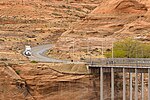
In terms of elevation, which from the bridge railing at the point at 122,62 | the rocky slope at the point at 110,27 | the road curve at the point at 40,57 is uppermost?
the rocky slope at the point at 110,27

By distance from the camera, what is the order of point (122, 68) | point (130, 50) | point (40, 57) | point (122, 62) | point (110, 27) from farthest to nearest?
1. point (110, 27)
2. point (40, 57)
3. point (130, 50)
4. point (122, 62)
5. point (122, 68)

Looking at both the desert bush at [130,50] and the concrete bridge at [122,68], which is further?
the desert bush at [130,50]

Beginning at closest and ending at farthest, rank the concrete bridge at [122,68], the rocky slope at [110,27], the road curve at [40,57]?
the concrete bridge at [122,68] → the road curve at [40,57] → the rocky slope at [110,27]

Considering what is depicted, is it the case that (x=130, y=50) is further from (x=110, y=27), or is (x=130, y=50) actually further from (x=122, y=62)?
(x=110, y=27)

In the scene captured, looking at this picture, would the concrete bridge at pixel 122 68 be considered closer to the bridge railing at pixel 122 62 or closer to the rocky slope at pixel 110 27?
the bridge railing at pixel 122 62

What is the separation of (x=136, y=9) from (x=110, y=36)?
742 centimetres

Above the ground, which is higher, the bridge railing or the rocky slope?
the rocky slope

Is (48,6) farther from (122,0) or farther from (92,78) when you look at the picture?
(92,78)

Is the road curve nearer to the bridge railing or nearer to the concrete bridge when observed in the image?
Result: the bridge railing

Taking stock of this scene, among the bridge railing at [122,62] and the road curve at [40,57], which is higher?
the bridge railing at [122,62]

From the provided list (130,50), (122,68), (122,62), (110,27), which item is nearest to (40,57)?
(130,50)

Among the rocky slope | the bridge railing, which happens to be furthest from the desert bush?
the bridge railing

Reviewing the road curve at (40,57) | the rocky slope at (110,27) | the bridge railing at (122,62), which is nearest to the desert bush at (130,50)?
the rocky slope at (110,27)

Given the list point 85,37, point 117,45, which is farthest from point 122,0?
point 117,45
